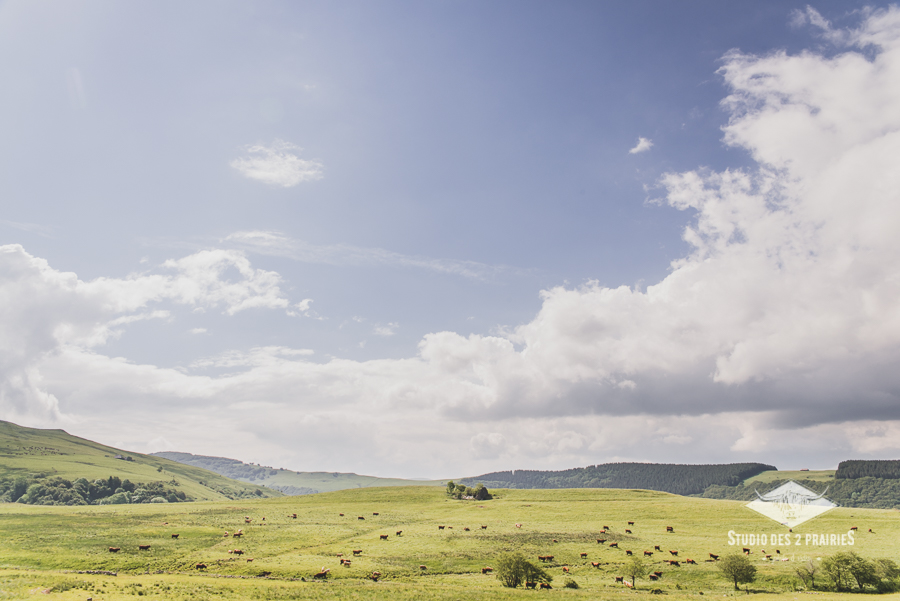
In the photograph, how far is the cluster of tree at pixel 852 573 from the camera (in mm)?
52719

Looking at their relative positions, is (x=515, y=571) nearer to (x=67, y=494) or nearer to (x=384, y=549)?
(x=384, y=549)

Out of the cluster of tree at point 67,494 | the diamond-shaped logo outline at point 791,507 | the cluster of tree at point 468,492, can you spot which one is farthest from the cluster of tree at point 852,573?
the cluster of tree at point 67,494

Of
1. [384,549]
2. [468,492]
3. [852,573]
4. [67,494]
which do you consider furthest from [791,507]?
[67,494]

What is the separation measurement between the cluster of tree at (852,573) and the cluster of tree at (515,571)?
29880 mm

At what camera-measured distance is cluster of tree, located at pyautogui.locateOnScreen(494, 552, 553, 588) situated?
5466cm

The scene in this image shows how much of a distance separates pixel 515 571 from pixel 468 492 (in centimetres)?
10539

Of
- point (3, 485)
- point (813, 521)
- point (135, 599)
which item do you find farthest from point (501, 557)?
point (3, 485)

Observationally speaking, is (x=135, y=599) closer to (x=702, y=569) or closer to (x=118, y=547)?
(x=118, y=547)

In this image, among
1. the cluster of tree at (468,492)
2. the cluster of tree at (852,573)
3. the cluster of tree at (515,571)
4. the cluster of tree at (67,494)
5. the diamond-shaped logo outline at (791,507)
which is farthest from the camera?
the cluster of tree at (67,494)

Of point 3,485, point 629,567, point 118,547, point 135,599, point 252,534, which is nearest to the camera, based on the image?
point 135,599

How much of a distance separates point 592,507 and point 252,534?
253 feet

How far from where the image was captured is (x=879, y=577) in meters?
53.4

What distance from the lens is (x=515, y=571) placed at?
5484cm

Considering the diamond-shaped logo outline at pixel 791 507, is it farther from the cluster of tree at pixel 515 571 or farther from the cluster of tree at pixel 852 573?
the cluster of tree at pixel 515 571
